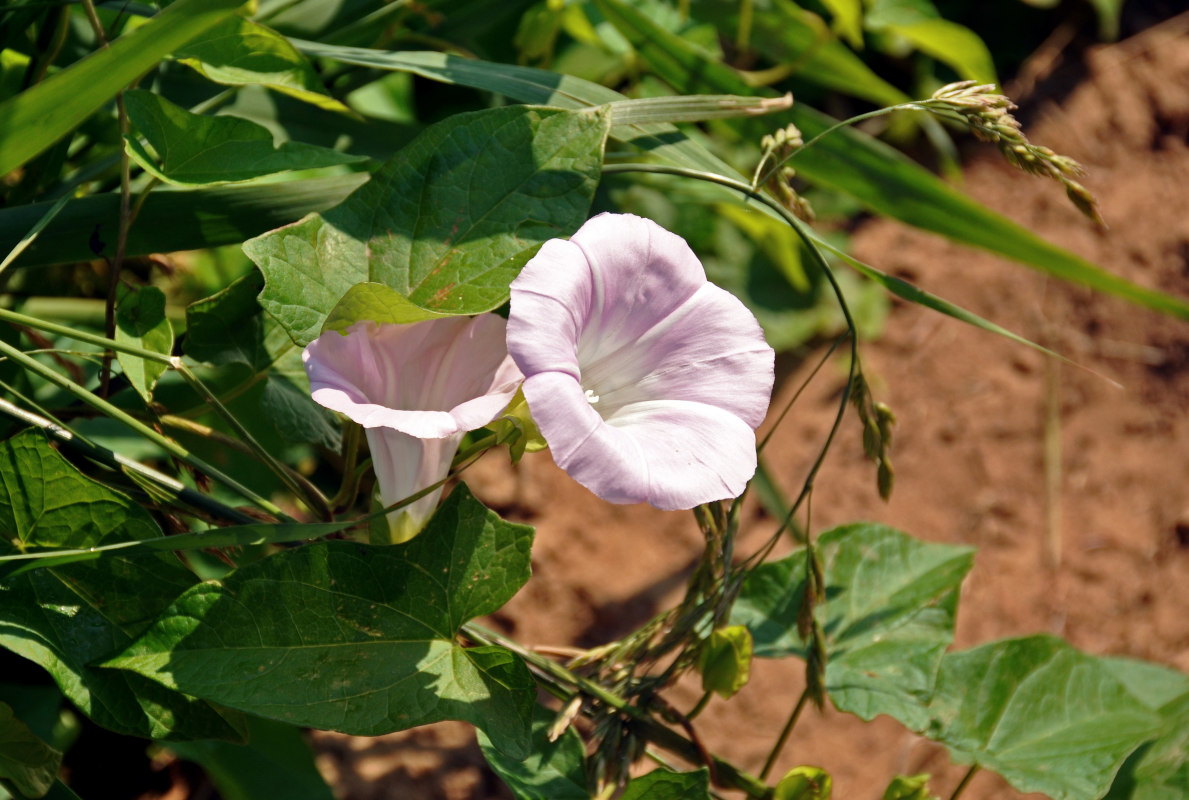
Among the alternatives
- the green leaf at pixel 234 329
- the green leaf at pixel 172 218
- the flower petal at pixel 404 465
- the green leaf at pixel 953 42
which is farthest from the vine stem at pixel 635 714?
the green leaf at pixel 953 42

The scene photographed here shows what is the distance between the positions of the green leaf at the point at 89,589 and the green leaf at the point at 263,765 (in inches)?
11.6

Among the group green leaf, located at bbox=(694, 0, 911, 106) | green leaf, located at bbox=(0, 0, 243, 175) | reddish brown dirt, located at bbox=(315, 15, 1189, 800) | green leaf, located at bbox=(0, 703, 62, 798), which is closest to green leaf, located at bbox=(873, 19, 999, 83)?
green leaf, located at bbox=(694, 0, 911, 106)

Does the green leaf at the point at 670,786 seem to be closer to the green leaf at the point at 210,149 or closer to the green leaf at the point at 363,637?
the green leaf at the point at 363,637

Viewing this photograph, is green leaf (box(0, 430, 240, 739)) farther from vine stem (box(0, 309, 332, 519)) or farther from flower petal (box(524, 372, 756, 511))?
flower petal (box(524, 372, 756, 511))

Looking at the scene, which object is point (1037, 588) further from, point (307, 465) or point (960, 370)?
point (307, 465)

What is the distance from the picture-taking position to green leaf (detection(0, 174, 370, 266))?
88 cm

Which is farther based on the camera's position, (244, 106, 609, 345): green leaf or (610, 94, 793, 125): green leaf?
(610, 94, 793, 125): green leaf

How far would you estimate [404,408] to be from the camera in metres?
0.77

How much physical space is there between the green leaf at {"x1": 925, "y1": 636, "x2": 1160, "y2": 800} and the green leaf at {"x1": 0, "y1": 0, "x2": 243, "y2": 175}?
2.97 feet

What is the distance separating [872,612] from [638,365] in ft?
1.55

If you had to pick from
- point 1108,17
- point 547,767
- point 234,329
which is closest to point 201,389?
point 234,329

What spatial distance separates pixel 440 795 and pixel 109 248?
3.07 ft

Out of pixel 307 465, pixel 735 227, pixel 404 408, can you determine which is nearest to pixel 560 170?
pixel 404 408

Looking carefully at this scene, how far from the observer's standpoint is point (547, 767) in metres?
0.81
